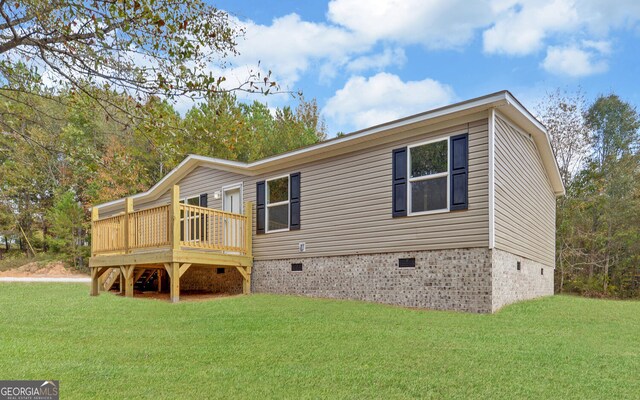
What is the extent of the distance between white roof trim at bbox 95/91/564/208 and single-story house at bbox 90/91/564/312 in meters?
0.03

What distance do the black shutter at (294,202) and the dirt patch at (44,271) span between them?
14922mm

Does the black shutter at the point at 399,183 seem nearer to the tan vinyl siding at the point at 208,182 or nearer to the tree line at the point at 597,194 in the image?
the tan vinyl siding at the point at 208,182

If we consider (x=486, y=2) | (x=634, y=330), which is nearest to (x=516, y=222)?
(x=634, y=330)

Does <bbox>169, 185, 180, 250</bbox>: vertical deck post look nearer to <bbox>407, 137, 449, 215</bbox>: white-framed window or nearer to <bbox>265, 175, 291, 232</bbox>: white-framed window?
<bbox>265, 175, 291, 232</bbox>: white-framed window

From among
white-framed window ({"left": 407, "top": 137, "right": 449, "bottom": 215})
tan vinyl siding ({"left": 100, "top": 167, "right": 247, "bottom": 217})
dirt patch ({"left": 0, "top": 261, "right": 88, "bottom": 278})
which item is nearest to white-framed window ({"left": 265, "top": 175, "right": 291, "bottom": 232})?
tan vinyl siding ({"left": 100, "top": 167, "right": 247, "bottom": 217})

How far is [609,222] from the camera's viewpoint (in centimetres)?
1820

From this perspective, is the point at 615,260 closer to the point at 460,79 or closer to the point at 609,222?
the point at 609,222

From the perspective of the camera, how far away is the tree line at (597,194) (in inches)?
711

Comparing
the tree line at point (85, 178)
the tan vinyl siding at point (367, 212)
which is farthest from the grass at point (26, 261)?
the tan vinyl siding at point (367, 212)

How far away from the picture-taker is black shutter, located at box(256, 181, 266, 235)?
36.1 feet

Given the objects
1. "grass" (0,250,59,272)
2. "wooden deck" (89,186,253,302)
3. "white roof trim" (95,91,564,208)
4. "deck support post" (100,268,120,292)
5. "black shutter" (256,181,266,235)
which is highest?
"white roof trim" (95,91,564,208)

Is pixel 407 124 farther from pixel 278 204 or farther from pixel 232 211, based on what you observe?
pixel 232 211

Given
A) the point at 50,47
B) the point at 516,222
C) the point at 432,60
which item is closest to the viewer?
the point at 50,47

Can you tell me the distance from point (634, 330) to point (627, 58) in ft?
48.7
